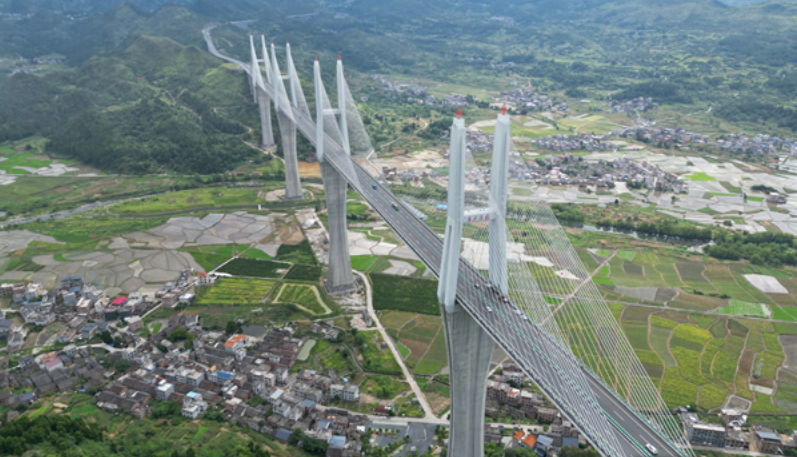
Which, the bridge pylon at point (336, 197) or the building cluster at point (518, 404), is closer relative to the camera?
the building cluster at point (518, 404)

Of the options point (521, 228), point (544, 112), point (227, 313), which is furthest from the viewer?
point (544, 112)

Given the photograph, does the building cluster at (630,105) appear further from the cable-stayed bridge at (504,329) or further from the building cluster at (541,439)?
the building cluster at (541,439)

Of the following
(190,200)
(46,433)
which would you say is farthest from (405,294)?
(190,200)

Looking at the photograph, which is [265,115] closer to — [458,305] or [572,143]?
[572,143]

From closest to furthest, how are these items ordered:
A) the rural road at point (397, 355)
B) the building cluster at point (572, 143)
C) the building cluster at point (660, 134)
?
1. the rural road at point (397, 355)
2. the building cluster at point (572, 143)
3. the building cluster at point (660, 134)

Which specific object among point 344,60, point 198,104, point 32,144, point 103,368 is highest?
point 344,60

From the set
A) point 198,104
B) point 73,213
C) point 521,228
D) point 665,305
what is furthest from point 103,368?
point 198,104

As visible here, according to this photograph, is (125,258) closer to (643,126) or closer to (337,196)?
(337,196)

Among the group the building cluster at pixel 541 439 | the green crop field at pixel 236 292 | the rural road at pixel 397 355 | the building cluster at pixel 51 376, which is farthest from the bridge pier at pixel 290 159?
the building cluster at pixel 541 439
